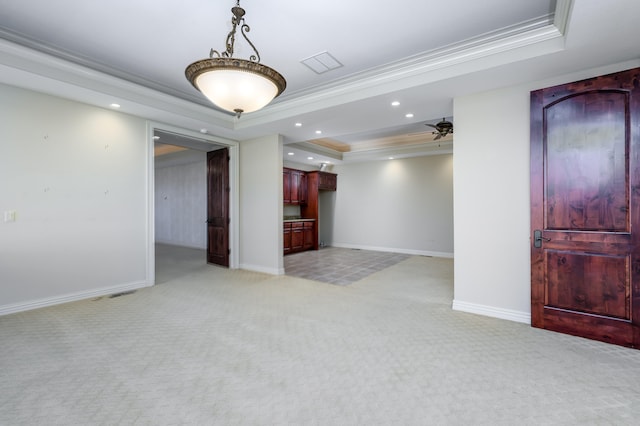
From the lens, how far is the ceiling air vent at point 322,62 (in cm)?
335

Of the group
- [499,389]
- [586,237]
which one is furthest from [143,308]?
[586,237]

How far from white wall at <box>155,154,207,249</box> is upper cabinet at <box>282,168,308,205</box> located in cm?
246

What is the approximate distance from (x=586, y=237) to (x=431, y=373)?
2086 mm

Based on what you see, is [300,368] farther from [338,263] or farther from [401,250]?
[401,250]

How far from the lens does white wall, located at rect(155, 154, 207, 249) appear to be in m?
9.05

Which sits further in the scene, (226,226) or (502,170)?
(226,226)

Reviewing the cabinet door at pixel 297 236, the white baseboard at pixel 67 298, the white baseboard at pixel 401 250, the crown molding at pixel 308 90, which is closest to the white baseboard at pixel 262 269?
the white baseboard at pixel 67 298

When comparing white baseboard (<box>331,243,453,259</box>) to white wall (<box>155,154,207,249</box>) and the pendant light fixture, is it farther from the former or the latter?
the pendant light fixture

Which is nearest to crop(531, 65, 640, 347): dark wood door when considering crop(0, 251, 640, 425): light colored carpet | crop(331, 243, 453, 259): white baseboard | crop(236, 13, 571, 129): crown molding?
crop(0, 251, 640, 425): light colored carpet

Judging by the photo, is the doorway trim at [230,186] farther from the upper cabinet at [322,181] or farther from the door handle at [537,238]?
the door handle at [537,238]

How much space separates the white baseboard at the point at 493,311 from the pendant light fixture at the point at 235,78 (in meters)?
3.22

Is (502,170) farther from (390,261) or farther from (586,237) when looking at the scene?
(390,261)

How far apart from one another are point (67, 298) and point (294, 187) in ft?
18.2

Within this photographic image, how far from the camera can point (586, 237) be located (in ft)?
9.45
